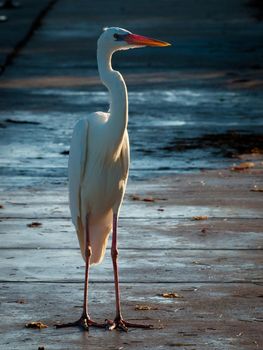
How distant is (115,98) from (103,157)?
0.41 metres

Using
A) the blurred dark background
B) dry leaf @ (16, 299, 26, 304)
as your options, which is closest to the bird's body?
dry leaf @ (16, 299, 26, 304)

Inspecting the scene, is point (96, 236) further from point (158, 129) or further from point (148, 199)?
point (158, 129)

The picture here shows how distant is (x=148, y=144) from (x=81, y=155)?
20.1 feet

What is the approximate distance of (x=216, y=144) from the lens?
555 inches

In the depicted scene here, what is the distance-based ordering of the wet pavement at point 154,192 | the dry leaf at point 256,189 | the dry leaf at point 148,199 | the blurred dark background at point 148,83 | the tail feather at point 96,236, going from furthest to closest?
1. the blurred dark background at point 148,83
2. the dry leaf at point 256,189
3. the dry leaf at point 148,199
4. the tail feather at point 96,236
5. the wet pavement at point 154,192

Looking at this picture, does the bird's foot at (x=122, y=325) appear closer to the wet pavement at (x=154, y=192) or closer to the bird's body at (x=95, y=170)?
the wet pavement at (x=154, y=192)

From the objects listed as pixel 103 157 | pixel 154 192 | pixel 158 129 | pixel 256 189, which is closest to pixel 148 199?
pixel 154 192

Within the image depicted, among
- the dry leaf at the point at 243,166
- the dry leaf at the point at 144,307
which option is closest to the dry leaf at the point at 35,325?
the dry leaf at the point at 144,307

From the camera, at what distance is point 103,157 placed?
8023 millimetres

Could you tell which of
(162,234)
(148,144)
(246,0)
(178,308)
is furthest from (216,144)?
(246,0)

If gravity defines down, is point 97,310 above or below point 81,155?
below

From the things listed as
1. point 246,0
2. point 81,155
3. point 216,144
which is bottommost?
point 246,0

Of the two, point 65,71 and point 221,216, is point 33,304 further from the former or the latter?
point 65,71

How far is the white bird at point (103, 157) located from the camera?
25.7 feet
